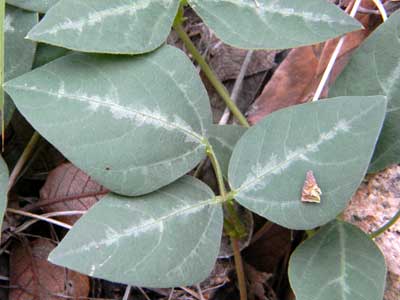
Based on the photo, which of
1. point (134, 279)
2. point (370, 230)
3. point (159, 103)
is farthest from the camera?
point (370, 230)

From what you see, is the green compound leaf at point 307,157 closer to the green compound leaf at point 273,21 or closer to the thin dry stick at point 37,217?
the green compound leaf at point 273,21

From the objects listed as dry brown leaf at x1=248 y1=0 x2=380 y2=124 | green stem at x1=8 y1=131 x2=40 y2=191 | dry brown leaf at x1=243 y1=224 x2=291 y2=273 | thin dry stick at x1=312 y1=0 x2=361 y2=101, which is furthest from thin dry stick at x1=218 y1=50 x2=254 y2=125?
green stem at x1=8 y1=131 x2=40 y2=191

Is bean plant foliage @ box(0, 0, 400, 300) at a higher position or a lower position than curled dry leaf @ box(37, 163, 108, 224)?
higher

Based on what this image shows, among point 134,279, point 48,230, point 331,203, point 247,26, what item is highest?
point 247,26

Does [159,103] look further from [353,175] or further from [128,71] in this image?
[353,175]

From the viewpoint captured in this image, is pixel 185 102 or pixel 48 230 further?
pixel 48 230

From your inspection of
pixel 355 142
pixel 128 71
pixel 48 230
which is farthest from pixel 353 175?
pixel 48 230

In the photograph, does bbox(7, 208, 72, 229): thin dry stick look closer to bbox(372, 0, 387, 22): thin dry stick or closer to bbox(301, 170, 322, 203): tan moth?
bbox(301, 170, 322, 203): tan moth
